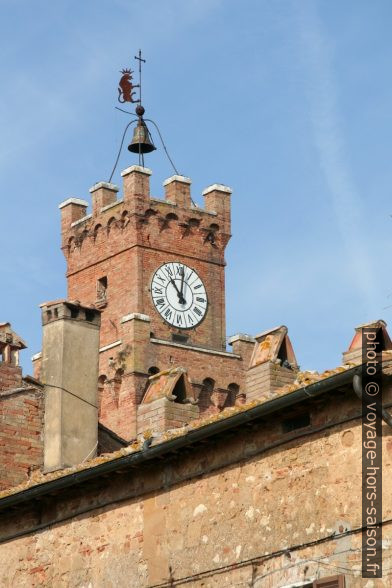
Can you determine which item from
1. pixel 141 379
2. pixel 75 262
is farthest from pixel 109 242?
pixel 141 379

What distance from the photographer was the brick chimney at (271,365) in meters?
24.6

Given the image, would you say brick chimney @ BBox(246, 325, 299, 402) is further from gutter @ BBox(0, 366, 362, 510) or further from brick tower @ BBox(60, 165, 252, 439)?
brick tower @ BBox(60, 165, 252, 439)

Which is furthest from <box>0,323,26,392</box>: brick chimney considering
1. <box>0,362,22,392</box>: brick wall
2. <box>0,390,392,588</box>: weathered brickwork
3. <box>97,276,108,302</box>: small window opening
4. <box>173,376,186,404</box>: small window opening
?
<box>97,276,108,302</box>: small window opening

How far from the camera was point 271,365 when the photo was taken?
2472cm

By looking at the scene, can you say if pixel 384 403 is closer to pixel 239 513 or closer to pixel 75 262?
pixel 239 513

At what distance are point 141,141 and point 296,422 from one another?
149 ft

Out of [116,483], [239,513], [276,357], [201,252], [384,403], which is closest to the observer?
[384,403]

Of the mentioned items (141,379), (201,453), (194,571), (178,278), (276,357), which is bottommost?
(194,571)

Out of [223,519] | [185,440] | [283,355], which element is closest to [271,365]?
[283,355]

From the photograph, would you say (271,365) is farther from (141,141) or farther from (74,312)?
(141,141)

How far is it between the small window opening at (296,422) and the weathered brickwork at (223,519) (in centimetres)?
7

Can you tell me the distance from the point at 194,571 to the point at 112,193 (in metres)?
46.5

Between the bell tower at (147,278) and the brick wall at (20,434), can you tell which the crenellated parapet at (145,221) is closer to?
the bell tower at (147,278)

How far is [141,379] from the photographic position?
208 ft
